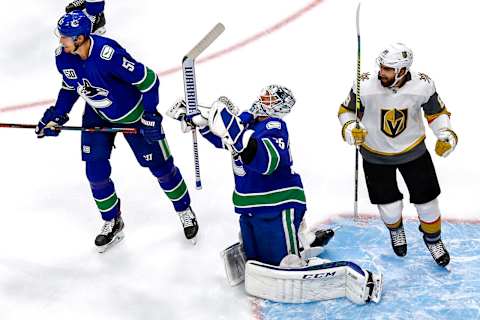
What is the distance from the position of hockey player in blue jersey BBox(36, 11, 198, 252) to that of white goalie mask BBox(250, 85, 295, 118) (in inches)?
25.7

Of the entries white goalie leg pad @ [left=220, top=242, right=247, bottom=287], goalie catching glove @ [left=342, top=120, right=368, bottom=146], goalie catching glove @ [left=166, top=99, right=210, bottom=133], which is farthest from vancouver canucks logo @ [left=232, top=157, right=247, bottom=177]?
goalie catching glove @ [left=342, top=120, right=368, bottom=146]

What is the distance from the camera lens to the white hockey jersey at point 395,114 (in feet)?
9.82

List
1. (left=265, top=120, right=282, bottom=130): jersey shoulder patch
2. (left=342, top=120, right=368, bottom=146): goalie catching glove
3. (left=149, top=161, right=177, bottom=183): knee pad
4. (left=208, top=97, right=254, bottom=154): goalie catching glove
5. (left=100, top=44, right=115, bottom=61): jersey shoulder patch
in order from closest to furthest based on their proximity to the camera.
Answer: (left=208, top=97, right=254, bottom=154): goalie catching glove → (left=265, top=120, right=282, bottom=130): jersey shoulder patch → (left=342, top=120, right=368, bottom=146): goalie catching glove → (left=100, top=44, right=115, bottom=61): jersey shoulder patch → (left=149, top=161, right=177, bottom=183): knee pad

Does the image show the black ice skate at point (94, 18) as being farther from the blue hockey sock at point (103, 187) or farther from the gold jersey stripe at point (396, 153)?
the gold jersey stripe at point (396, 153)

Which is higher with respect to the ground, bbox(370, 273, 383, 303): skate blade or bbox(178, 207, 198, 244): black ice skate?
bbox(178, 207, 198, 244): black ice skate

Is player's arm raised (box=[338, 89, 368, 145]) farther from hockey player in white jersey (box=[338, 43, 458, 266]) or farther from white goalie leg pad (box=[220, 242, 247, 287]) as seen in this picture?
white goalie leg pad (box=[220, 242, 247, 287])

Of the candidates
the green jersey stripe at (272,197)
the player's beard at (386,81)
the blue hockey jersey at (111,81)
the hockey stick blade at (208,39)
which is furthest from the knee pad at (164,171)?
the player's beard at (386,81)

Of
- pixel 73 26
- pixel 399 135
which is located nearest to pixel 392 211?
pixel 399 135

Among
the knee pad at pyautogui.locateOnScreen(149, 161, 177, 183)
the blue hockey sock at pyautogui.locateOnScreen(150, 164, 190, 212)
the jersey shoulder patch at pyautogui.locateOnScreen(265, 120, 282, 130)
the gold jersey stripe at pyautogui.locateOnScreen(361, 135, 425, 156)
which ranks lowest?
the blue hockey sock at pyautogui.locateOnScreen(150, 164, 190, 212)

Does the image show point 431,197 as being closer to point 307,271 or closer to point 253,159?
point 307,271

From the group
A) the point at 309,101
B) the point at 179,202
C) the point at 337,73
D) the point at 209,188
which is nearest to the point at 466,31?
the point at 337,73

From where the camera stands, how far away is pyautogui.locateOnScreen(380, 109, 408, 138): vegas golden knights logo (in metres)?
→ 3.03

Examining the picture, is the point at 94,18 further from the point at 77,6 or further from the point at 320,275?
the point at 320,275

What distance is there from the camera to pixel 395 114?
9.93ft
